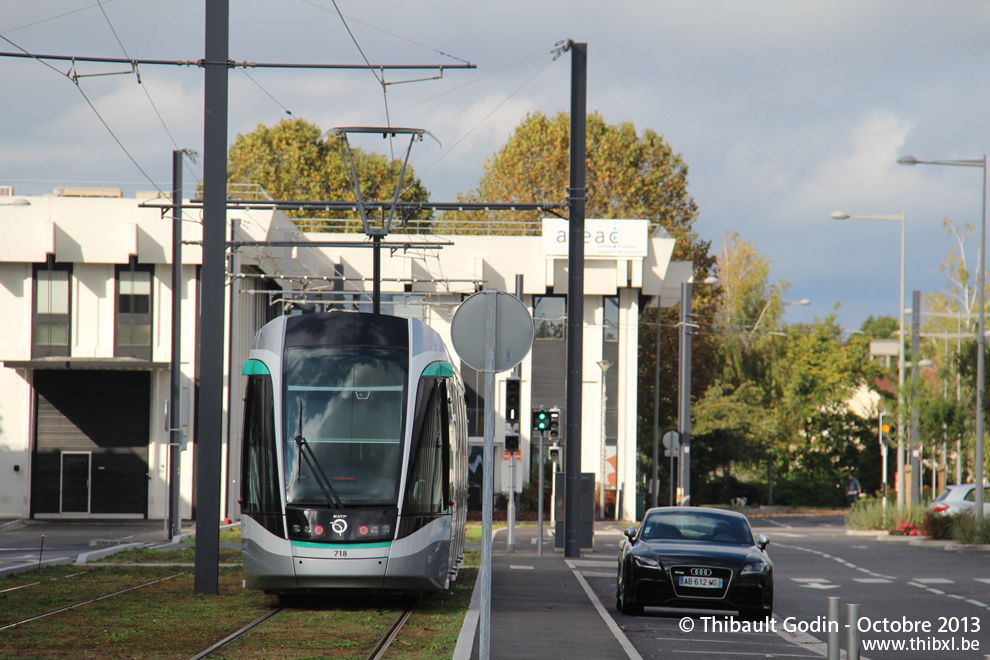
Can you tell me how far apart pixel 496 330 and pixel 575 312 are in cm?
1586

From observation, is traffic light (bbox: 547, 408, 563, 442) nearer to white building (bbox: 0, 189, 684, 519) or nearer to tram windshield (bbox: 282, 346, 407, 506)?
tram windshield (bbox: 282, 346, 407, 506)

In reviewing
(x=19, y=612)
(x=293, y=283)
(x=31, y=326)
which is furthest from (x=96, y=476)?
(x=19, y=612)

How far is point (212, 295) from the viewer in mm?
15773

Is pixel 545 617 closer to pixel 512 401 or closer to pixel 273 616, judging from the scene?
pixel 273 616

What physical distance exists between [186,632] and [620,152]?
50.0 metres

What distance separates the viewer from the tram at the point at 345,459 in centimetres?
1405

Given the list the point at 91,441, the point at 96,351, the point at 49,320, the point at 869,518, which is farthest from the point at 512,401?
the point at 49,320

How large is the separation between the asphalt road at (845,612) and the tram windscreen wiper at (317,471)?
11.6 ft

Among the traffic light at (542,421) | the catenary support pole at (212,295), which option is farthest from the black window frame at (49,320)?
the catenary support pole at (212,295)

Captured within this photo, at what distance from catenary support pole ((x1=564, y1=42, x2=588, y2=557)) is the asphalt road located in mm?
1070

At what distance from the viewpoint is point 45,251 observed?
41.6 meters

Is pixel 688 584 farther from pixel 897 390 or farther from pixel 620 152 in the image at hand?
pixel 620 152

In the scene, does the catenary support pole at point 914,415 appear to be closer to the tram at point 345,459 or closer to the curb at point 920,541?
the curb at point 920,541

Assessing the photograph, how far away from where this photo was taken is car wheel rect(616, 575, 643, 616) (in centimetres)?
1527
